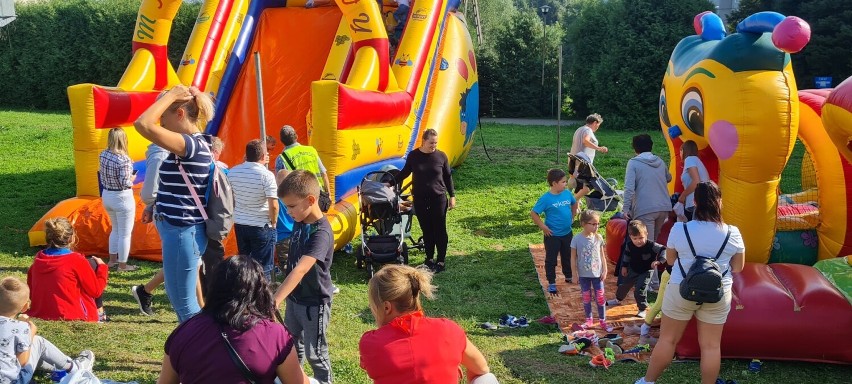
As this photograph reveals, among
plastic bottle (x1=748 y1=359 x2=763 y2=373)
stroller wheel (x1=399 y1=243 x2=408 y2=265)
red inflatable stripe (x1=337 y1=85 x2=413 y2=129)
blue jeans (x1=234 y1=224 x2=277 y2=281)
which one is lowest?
plastic bottle (x1=748 y1=359 x2=763 y2=373)

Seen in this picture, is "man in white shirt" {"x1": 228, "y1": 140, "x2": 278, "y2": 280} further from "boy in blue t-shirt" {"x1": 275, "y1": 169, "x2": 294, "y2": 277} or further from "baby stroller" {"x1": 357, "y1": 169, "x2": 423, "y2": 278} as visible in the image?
"baby stroller" {"x1": 357, "y1": 169, "x2": 423, "y2": 278}

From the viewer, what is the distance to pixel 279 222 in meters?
6.59

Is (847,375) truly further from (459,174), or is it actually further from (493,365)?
(459,174)

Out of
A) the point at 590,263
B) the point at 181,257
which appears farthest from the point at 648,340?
the point at 181,257

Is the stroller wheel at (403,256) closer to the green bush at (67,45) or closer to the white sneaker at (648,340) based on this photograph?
the white sneaker at (648,340)

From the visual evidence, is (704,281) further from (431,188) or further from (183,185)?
(431,188)

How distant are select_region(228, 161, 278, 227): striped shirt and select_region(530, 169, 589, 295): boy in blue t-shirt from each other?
221 cm

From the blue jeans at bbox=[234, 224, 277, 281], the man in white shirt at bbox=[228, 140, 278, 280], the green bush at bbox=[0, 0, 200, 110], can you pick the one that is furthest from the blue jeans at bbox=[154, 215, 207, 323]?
the green bush at bbox=[0, 0, 200, 110]

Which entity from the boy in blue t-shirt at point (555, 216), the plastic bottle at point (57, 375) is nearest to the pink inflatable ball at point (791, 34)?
the boy in blue t-shirt at point (555, 216)

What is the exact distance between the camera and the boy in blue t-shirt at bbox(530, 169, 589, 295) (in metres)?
6.57

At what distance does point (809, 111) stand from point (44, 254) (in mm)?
6266

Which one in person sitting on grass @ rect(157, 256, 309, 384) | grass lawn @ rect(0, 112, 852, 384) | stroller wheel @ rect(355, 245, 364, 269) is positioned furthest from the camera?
stroller wheel @ rect(355, 245, 364, 269)

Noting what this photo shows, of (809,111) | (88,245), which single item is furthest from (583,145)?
(88,245)

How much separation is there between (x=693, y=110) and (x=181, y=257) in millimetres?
4535
